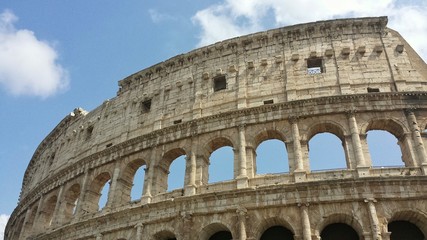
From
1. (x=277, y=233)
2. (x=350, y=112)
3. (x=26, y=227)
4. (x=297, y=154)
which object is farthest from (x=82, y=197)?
Answer: (x=350, y=112)

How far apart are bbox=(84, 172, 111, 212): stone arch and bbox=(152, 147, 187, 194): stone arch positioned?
10.7 feet

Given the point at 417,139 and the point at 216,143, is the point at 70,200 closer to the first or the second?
the point at 216,143

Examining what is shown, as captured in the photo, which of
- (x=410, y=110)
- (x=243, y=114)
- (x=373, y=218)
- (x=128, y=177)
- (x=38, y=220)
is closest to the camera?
(x=373, y=218)

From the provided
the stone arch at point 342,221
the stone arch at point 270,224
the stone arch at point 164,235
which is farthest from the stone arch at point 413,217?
the stone arch at point 164,235

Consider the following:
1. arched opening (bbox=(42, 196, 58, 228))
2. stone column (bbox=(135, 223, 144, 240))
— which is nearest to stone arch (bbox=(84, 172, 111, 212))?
arched opening (bbox=(42, 196, 58, 228))

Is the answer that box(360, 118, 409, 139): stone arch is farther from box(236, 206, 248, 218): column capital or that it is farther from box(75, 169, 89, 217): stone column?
box(75, 169, 89, 217): stone column

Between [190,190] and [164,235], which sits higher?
[190,190]

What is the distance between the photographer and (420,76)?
17109mm

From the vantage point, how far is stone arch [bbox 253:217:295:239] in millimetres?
14047

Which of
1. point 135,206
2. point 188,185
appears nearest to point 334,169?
point 188,185

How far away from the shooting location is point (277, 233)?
14.8m

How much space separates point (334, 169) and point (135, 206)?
817 centimetres

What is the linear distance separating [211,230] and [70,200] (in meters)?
9.68

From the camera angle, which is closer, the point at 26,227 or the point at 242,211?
the point at 242,211
